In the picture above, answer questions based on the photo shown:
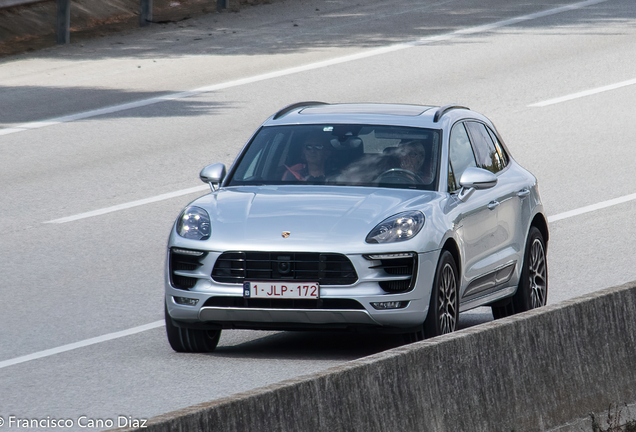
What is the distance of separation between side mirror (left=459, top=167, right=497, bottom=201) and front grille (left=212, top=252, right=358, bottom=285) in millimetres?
1262

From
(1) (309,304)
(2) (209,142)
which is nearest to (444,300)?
(1) (309,304)

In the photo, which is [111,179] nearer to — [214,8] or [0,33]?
[0,33]

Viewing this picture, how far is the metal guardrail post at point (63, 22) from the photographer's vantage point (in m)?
21.8

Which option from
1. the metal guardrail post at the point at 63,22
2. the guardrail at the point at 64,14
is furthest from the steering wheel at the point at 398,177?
the metal guardrail post at the point at 63,22

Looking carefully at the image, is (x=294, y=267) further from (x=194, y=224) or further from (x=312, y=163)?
(x=312, y=163)

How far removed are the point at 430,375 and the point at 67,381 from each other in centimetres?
291

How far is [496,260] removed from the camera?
9.38 meters

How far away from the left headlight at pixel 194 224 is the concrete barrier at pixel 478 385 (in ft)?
8.36

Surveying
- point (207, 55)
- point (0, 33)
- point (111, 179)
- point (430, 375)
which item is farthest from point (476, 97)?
point (430, 375)

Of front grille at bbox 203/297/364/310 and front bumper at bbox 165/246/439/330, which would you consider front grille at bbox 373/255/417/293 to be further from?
front grille at bbox 203/297/364/310

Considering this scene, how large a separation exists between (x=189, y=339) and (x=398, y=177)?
1845 mm

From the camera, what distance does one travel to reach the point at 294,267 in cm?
805

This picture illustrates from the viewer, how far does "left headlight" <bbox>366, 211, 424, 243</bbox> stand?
8.16 meters

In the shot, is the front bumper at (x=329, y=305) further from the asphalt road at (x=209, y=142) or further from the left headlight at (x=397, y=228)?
the asphalt road at (x=209, y=142)
